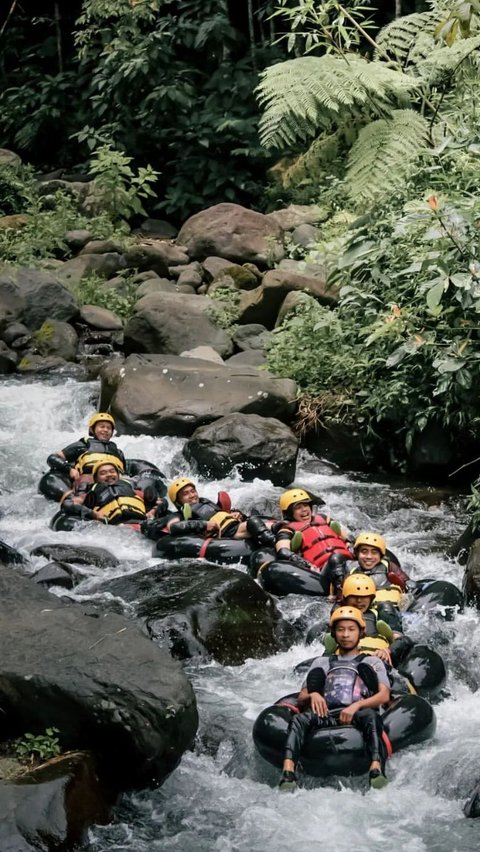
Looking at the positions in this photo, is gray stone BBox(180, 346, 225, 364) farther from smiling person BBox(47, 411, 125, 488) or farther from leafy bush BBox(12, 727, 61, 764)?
leafy bush BBox(12, 727, 61, 764)

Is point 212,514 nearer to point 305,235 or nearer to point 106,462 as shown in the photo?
point 106,462

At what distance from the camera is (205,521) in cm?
743

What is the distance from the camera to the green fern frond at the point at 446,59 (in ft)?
26.1

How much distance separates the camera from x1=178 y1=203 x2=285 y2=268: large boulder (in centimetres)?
1308

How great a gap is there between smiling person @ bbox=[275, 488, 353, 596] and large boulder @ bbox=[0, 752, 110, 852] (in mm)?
2643

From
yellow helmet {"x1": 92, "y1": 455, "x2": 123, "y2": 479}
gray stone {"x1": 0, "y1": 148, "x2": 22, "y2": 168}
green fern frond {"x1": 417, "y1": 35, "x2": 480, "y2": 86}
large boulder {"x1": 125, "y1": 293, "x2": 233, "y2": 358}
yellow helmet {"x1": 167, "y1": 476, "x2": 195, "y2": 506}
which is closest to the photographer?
yellow helmet {"x1": 167, "y1": 476, "x2": 195, "y2": 506}

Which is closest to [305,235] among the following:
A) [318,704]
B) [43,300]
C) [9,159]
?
[43,300]

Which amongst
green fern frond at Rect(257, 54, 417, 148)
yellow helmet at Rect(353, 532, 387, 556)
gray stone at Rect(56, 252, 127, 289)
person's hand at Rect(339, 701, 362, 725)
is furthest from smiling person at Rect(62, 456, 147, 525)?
gray stone at Rect(56, 252, 127, 289)

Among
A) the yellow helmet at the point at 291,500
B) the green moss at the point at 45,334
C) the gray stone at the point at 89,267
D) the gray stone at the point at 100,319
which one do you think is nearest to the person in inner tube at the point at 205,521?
the yellow helmet at the point at 291,500

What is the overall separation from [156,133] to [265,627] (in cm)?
1153

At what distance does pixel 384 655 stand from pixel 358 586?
0.50m

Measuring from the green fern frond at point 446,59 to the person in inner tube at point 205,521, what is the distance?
12.1 feet

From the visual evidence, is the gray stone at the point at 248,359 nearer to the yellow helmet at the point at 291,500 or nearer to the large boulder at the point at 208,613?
the yellow helmet at the point at 291,500

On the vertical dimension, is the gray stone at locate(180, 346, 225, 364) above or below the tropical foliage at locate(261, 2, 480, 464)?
below
